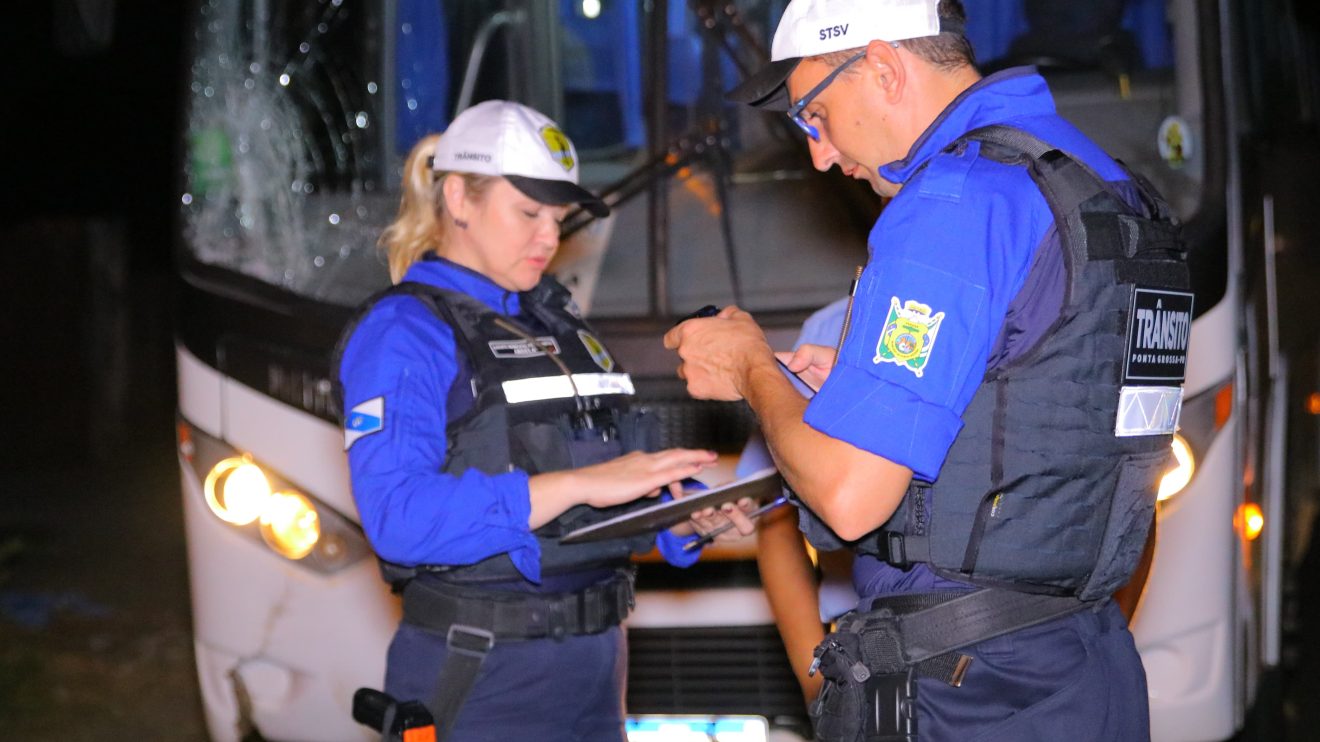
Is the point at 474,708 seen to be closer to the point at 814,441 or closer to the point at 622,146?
the point at 814,441

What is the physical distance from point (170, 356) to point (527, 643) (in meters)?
13.3

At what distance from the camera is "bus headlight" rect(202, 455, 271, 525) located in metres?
4.13

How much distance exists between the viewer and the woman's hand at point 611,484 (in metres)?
2.83

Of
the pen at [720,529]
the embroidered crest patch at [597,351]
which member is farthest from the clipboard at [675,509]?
the embroidered crest patch at [597,351]

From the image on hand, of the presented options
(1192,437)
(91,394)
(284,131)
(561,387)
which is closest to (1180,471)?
(1192,437)

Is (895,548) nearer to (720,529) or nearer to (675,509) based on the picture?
(675,509)

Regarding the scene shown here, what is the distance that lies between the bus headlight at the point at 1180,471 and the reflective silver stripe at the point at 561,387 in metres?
1.40

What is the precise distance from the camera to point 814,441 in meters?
2.14

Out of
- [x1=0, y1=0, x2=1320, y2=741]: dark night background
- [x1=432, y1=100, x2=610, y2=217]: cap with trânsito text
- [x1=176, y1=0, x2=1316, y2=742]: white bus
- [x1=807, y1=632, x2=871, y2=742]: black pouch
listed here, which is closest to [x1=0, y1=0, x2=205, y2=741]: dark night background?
[x1=0, y1=0, x2=1320, y2=741]: dark night background

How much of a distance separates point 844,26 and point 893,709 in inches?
37.5

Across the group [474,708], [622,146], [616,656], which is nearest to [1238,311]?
[622,146]

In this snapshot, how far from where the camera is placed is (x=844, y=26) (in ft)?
7.35

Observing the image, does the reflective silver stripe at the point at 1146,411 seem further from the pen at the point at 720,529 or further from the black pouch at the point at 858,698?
the pen at the point at 720,529

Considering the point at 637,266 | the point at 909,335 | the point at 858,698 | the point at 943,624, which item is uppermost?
the point at 909,335
